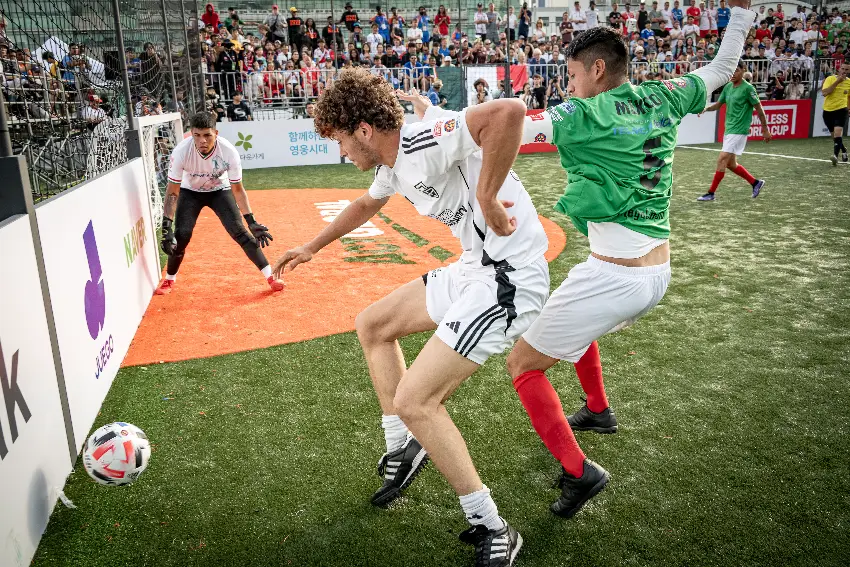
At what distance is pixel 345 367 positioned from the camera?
462cm

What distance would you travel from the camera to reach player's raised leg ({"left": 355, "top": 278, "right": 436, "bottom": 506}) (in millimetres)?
3010

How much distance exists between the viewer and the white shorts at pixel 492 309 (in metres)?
2.52

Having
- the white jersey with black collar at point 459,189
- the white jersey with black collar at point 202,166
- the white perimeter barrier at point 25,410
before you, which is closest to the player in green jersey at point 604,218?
the white jersey with black collar at point 459,189

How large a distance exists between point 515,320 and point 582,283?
1.73 feet

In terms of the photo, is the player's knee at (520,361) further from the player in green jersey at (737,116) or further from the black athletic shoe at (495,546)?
the player in green jersey at (737,116)

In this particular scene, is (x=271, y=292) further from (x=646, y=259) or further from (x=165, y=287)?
(x=646, y=259)

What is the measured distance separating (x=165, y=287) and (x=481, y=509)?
5.19 meters

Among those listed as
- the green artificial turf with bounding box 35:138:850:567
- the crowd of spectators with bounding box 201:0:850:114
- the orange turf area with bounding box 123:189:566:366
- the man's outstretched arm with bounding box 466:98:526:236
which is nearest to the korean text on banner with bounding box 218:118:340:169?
the crowd of spectators with bounding box 201:0:850:114

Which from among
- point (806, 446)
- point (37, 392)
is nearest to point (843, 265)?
point (806, 446)

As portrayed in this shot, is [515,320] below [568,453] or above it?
above

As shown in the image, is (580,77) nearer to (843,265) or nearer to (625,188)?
(625,188)

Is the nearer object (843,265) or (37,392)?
(37,392)

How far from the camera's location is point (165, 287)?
6719 mm

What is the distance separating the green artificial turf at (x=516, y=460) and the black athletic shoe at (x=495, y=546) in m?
0.10
